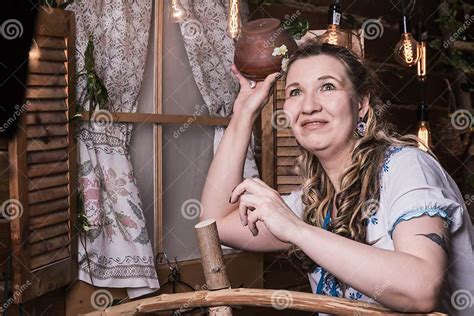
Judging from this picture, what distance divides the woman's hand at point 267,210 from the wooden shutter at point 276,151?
95.3 inches

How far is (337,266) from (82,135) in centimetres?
197

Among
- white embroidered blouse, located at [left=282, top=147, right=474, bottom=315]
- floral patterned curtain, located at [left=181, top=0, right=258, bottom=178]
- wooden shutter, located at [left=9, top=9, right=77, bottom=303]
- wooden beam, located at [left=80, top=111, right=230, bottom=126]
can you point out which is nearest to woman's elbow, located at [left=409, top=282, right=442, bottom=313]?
white embroidered blouse, located at [left=282, top=147, right=474, bottom=315]

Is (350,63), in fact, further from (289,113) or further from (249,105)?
(249,105)

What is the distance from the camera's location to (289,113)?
2119 mm

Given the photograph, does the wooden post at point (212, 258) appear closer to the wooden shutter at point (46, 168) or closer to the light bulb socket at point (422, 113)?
the wooden shutter at point (46, 168)

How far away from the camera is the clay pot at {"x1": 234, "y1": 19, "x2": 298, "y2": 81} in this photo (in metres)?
2.37

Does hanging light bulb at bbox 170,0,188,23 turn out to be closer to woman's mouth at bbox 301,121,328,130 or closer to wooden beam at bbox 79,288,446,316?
woman's mouth at bbox 301,121,328,130

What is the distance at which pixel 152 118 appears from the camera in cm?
373

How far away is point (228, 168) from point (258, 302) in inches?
32.8

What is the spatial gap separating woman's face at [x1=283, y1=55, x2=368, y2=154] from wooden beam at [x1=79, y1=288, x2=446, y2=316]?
578 mm

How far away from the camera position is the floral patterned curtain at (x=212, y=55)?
3973 millimetres

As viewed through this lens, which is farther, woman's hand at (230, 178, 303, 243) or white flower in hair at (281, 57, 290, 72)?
white flower in hair at (281, 57, 290, 72)

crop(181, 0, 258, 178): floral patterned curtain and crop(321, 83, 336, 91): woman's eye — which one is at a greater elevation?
crop(181, 0, 258, 178): floral patterned curtain

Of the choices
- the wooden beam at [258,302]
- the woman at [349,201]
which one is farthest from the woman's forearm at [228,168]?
the wooden beam at [258,302]
